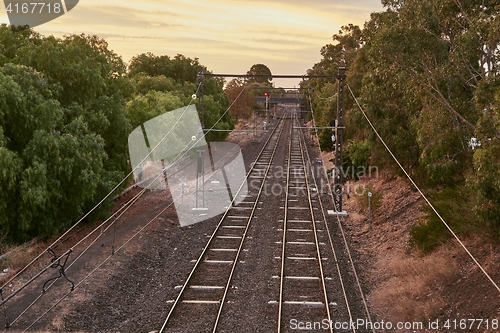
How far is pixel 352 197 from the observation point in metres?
30.5

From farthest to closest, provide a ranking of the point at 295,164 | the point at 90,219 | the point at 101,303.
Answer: the point at 295,164 < the point at 90,219 < the point at 101,303

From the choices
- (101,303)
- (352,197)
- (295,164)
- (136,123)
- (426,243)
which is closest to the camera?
(101,303)

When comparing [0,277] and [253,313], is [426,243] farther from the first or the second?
[0,277]

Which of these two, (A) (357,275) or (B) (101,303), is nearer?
(B) (101,303)

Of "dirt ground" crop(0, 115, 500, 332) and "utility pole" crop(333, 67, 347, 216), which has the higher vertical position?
"utility pole" crop(333, 67, 347, 216)

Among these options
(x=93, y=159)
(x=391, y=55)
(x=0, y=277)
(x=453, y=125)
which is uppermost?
(x=391, y=55)

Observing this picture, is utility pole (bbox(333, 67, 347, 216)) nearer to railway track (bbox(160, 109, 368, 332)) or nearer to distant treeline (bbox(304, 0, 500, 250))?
railway track (bbox(160, 109, 368, 332))

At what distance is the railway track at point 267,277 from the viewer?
1319 cm

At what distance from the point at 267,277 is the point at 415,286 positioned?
4.57 metres

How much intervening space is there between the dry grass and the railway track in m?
1.04

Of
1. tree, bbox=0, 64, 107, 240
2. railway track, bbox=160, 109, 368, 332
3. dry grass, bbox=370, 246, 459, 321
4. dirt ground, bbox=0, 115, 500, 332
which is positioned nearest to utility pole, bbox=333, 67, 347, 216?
railway track, bbox=160, 109, 368, 332

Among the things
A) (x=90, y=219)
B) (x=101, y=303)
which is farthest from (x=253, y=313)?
(x=90, y=219)

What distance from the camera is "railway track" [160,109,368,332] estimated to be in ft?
43.3

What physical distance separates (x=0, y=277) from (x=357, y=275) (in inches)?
470
